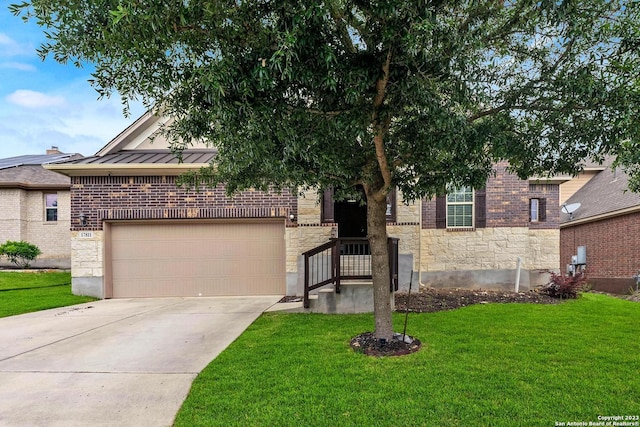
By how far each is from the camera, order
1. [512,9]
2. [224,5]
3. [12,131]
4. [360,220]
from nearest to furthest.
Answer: [224,5] < [512,9] < [360,220] < [12,131]

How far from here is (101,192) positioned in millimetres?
8984

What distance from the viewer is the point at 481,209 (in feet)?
30.6

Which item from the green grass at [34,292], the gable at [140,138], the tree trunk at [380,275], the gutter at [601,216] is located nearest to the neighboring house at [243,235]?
the gable at [140,138]

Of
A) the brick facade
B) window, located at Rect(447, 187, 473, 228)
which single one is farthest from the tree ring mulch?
the brick facade

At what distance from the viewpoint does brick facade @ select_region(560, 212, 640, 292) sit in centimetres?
1124

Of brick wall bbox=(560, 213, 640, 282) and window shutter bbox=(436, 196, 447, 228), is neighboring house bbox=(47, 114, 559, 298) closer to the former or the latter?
window shutter bbox=(436, 196, 447, 228)

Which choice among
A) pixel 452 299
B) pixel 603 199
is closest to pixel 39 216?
pixel 452 299

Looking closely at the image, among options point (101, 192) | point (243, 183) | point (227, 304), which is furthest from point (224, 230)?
point (243, 183)

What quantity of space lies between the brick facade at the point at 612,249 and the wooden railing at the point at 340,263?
959 cm

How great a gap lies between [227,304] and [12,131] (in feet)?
132

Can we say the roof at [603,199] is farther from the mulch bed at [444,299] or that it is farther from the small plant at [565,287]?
the small plant at [565,287]

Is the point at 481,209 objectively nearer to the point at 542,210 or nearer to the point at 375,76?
the point at 542,210

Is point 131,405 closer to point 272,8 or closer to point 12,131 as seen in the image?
point 272,8

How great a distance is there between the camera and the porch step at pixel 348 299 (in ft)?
21.6
